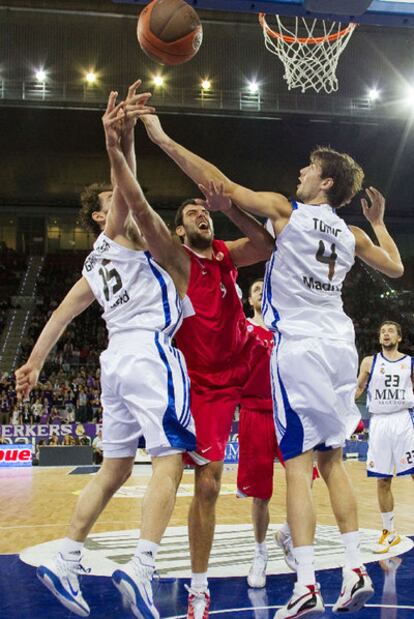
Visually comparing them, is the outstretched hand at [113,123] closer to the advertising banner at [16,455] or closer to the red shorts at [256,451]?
the red shorts at [256,451]

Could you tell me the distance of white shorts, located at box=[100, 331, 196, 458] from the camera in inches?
133

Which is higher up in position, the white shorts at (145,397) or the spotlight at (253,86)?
the spotlight at (253,86)

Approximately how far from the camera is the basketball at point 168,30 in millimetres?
4230

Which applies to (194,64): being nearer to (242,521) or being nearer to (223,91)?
(223,91)

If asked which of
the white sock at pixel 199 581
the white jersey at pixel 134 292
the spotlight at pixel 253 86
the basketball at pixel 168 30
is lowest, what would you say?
the white sock at pixel 199 581

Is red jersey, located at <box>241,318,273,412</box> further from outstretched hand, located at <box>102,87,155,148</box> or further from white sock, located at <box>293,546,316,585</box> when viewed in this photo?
outstretched hand, located at <box>102,87,155,148</box>

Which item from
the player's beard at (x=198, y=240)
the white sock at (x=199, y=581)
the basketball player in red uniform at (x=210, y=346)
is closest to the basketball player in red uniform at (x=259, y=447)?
the basketball player in red uniform at (x=210, y=346)

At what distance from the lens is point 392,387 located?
22.2 ft

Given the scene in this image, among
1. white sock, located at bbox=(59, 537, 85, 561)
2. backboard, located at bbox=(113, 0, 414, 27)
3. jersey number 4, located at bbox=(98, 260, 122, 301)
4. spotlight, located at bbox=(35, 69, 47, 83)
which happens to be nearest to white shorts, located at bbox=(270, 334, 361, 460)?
jersey number 4, located at bbox=(98, 260, 122, 301)

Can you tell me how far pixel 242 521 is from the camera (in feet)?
24.4

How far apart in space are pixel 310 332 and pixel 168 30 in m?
2.11

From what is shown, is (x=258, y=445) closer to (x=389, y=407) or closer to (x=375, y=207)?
(x=375, y=207)

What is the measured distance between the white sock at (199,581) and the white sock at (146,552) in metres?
0.64

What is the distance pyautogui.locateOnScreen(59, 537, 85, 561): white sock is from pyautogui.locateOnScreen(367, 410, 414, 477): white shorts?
357 centimetres
